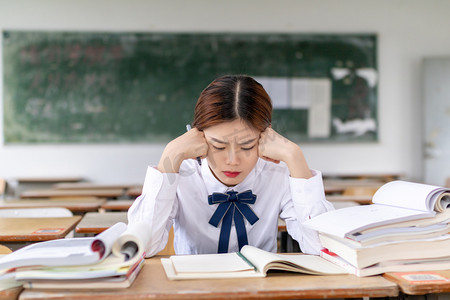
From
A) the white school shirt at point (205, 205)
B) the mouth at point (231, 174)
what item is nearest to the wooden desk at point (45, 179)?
the white school shirt at point (205, 205)

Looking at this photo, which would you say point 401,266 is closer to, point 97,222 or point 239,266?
point 239,266

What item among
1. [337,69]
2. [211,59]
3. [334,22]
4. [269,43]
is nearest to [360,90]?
[337,69]

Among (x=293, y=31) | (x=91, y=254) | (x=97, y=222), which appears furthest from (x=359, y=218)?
(x=293, y=31)

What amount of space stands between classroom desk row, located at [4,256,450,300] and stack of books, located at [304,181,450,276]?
5 cm

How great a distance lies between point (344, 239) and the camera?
1.08 metres

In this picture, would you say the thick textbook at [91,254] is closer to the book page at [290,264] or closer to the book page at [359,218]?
the book page at [290,264]

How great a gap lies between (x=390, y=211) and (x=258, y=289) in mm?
455

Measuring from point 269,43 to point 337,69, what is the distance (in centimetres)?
89

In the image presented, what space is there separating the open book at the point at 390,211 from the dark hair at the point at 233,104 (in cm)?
37

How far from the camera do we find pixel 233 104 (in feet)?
4.33

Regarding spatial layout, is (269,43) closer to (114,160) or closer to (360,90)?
(360,90)

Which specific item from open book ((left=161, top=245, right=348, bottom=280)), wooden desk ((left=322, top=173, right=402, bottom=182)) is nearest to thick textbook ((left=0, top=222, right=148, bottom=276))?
open book ((left=161, top=245, right=348, bottom=280))

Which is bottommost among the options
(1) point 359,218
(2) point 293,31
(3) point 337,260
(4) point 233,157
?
(3) point 337,260

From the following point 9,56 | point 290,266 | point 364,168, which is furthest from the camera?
point 364,168
